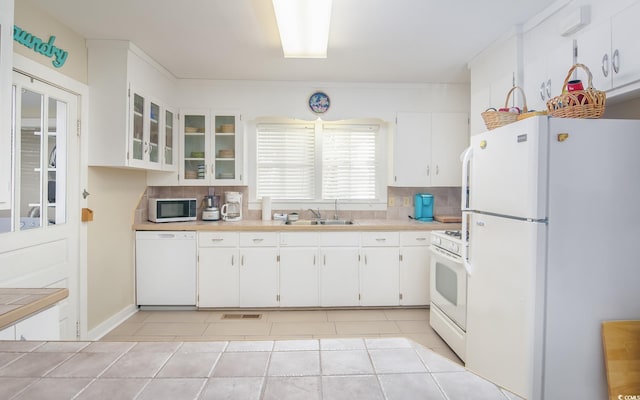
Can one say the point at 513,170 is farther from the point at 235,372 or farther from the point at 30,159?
the point at 30,159

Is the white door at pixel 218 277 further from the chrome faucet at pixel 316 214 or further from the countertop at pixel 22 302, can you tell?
the countertop at pixel 22 302

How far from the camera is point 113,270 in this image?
321 centimetres

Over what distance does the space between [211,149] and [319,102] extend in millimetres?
1349

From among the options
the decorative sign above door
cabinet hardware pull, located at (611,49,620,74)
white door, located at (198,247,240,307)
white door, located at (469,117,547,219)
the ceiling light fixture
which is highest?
the ceiling light fixture

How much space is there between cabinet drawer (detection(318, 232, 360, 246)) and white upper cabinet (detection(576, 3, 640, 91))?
7.43ft

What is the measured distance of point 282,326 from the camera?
3234 mm

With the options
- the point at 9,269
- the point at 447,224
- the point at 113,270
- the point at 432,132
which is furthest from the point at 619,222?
the point at 113,270

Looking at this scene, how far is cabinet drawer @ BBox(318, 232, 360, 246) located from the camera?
3.58 m

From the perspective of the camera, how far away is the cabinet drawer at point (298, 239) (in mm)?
3564

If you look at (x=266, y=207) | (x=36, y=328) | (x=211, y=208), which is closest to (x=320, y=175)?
(x=266, y=207)

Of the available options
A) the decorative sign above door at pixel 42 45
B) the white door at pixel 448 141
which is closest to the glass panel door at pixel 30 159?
the decorative sign above door at pixel 42 45

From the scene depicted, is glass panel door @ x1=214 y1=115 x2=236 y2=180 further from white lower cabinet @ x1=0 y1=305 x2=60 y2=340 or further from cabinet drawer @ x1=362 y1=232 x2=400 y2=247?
white lower cabinet @ x1=0 y1=305 x2=60 y2=340

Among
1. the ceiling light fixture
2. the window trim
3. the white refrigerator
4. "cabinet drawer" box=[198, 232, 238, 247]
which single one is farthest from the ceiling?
"cabinet drawer" box=[198, 232, 238, 247]

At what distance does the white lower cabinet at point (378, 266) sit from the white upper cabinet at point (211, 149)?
1614mm
